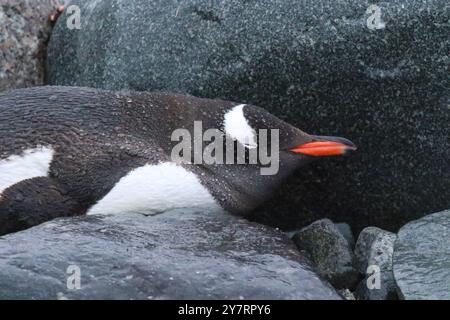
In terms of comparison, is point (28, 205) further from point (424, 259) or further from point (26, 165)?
point (424, 259)

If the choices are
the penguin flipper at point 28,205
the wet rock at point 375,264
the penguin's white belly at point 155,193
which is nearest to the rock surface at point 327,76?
the wet rock at point 375,264

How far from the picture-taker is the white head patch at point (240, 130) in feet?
12.9

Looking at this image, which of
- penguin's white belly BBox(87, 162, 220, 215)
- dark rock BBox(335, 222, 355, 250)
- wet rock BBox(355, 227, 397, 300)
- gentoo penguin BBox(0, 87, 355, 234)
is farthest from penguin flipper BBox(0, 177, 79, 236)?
dark rock BBox(335, 222, 355, 250)

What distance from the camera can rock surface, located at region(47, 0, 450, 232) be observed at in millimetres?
3992

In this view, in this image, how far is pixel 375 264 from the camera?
3.58m

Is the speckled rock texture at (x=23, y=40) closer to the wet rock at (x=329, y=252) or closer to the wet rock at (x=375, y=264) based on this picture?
the wet rock at (x=329, y=252)

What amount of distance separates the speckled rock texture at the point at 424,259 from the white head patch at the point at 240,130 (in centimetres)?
95

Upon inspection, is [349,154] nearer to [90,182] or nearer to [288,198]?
[288,198]

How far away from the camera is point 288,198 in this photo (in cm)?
439

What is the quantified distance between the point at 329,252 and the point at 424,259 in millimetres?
647

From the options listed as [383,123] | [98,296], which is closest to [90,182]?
[98,296]

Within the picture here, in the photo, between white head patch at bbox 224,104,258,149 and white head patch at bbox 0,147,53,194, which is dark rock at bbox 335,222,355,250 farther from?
white head patch at bbox 0,147,53,194

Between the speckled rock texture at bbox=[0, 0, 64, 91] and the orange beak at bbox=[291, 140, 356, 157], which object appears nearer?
the orange beak at bbox=[291, 140, 356, 157]
